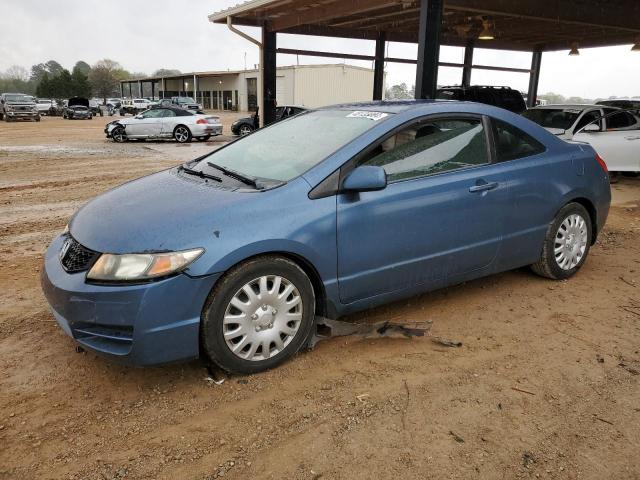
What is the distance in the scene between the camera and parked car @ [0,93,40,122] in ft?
106

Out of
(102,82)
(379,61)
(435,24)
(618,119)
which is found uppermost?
(102,82)

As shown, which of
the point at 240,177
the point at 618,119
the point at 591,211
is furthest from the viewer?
the point at 618,119

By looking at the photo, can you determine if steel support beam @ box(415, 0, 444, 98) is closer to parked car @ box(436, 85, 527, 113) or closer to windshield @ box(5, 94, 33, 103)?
parked car @ box(436, 85, 527, 113)

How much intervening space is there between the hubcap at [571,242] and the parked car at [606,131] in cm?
552

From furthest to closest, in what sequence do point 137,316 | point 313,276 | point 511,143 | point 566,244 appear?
point 566,244 → point 511,143 → point 313,276 → point 137,316

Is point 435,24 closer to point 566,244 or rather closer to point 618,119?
point 618,119

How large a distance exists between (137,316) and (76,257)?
0.56 metres

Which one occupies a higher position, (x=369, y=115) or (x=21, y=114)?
(x=369, y=115)

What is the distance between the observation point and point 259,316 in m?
2.92

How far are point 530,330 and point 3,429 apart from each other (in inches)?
127

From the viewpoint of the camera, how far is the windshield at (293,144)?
335cm

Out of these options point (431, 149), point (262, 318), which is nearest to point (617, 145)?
point (431, 149)

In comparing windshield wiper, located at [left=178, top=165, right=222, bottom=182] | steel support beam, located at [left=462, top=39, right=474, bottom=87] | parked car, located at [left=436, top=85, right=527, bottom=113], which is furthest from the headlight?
steel support beam, located at [left=462, top=39, right=474, bottom=87]

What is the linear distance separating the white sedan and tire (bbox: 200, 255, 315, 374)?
8091 mm
